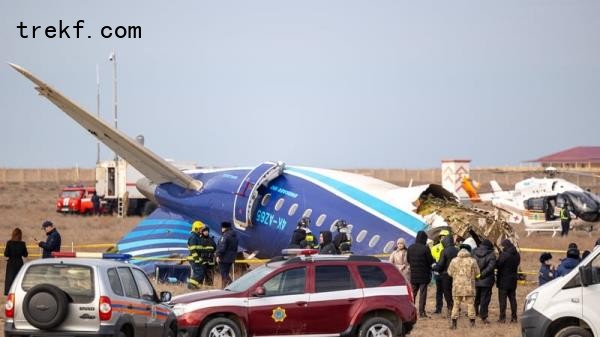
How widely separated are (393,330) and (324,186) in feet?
36.2

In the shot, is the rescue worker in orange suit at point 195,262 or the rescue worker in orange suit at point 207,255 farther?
the rescue worker in orange suit at point 207,255

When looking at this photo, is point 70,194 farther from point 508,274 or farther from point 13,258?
point 508,274

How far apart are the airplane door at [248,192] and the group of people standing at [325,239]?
5.53 ft

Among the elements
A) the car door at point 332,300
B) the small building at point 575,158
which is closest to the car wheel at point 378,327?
the car door at point 332,300

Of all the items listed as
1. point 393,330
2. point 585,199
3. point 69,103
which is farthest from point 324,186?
point 585,199

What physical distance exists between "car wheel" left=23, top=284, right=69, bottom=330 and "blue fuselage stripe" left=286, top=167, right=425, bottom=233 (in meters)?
13.6

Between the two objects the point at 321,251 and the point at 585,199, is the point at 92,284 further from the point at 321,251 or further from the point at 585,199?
the point at 585,199

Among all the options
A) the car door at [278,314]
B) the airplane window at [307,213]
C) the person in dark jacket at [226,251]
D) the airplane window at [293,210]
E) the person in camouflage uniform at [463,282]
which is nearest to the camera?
the car door at [278,314]

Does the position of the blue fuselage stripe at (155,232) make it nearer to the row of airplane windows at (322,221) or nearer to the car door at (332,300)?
the row of airplane windows at (322,221)

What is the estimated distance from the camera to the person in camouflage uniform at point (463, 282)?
20969 millimetres

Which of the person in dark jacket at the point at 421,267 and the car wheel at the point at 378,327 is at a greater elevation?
the person in dark jacket at the point at 421,267

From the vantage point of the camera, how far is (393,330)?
18000 millimetres

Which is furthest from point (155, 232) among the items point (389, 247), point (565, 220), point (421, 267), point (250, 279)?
point (565, 220)

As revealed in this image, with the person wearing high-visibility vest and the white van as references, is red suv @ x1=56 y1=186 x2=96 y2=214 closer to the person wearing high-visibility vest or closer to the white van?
the person wearing high-visibility vest
